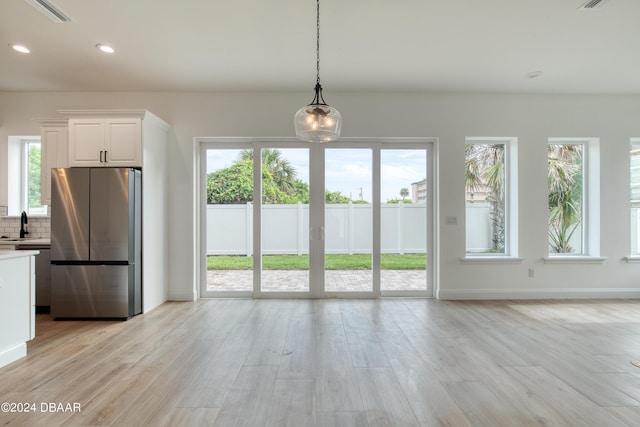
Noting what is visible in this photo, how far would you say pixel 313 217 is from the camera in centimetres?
474

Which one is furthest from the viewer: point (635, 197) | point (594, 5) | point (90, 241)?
point (635, 197)

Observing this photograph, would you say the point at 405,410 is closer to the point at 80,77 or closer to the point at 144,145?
the point at 144,145

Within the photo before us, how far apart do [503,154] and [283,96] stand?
133 inches

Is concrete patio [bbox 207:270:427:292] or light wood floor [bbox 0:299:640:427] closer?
light wood floor [bbox 0:299:640:427]

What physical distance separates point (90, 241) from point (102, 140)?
3.95 ft

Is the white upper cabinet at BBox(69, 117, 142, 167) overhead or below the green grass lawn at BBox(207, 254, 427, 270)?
overhead

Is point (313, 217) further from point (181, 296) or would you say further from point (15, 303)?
point (15, 303)

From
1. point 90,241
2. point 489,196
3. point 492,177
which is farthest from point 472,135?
point 90,241

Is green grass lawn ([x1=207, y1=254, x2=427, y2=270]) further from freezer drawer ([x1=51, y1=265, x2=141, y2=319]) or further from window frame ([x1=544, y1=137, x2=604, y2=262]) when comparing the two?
window frame ([x1=544, y1=137, x2=604, y2=262])

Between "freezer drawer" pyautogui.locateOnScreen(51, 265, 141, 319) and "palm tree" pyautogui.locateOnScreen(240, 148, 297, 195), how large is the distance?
2.21 metres

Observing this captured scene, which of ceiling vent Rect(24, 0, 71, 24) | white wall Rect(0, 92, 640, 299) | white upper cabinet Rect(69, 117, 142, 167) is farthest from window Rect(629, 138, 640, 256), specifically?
ceiling vent Rect(24, 0, 71, 24)

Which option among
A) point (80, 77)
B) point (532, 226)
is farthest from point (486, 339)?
point (80, 77)

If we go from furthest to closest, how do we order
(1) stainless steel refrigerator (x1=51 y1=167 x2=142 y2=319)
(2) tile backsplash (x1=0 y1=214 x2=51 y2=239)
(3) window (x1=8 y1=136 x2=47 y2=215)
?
(3) window (x1=8 y1=136 x2=47 y2=215), (2) tile backsplash (x1=0 y1=214 x2=51 y2=239), (1) stainless steel refrigerator (x1=51 y1=167 x2=142 y2=319)

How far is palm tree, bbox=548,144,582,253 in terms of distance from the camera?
488 cm
